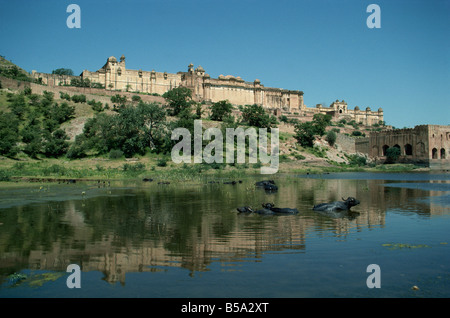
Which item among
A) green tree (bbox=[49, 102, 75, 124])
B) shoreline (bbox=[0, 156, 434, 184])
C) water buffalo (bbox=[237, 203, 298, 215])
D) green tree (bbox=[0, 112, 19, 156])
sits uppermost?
green tree (bbox=[49, 102, 75, 124])

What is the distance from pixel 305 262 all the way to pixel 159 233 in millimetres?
4077

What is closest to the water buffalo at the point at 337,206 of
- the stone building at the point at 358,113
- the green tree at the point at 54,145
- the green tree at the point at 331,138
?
the green tree at the point at 54,145

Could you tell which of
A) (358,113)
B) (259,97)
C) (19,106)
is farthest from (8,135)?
(358,113)

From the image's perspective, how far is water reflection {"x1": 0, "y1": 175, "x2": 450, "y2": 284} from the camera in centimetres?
759

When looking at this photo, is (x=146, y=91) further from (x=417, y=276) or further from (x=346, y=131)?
(x=417, y=276)

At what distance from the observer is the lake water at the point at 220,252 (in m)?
6.10

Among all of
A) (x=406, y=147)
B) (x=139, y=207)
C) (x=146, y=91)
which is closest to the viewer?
(x=139, y=207)

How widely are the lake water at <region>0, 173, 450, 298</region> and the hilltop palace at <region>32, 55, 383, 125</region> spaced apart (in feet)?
213

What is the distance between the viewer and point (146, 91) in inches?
3130

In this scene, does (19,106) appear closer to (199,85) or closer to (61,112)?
(61,112)

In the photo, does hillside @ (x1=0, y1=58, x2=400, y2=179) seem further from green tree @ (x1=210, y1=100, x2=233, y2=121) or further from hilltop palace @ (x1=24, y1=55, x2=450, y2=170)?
green tree @ (x1=210, y1=100, x2=233, y2=121)

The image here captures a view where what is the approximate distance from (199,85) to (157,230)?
74522 mm

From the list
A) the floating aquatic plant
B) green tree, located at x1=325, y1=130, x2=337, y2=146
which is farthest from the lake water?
green tree, located at x1=325, y1=130, x2=337, y2=146
